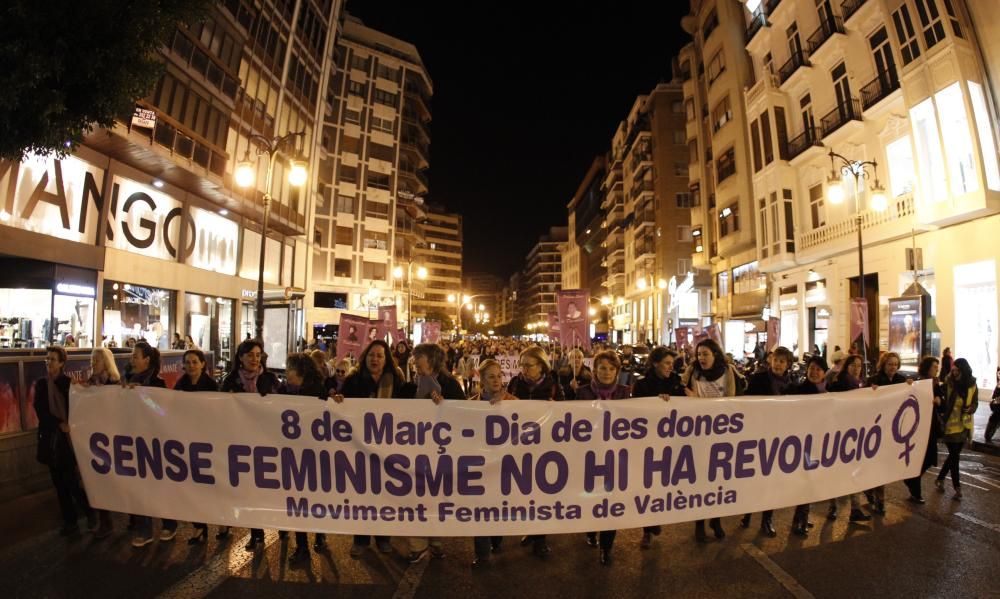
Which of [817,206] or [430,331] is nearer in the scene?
[430,331]

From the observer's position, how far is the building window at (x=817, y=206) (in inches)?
999

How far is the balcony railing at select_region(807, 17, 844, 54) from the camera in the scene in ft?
74.3

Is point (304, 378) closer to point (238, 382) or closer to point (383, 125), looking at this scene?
point (238, 382)

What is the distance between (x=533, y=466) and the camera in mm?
4727

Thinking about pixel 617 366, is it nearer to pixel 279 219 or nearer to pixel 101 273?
pixel 101 273

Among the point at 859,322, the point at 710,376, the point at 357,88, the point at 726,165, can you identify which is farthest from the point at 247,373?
the point at 357,88

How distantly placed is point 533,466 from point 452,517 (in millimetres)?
787

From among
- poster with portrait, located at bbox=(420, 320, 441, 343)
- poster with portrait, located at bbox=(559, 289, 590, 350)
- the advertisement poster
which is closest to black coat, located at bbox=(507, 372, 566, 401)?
poster with portrait, located at bbox=(559, 289, 590, 350)

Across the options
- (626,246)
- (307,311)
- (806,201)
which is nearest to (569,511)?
(806,201)

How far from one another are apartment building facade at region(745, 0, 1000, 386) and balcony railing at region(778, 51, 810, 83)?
0.41 ft

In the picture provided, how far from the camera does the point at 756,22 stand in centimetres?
2939

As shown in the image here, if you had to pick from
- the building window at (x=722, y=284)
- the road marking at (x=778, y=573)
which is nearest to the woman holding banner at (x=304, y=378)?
the road marking at (x=778, y=573)

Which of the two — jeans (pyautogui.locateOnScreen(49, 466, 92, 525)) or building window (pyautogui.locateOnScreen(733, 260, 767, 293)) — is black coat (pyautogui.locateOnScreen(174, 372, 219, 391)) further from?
building window (pyautogui.locateOnScreen(733, 260, 767, 293))

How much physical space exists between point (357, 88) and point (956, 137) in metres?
47.3
